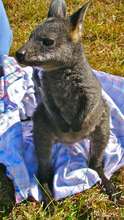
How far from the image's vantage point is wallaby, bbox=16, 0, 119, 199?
4004mm

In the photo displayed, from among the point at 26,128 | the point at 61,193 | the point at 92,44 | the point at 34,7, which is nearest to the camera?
the point at 61,193

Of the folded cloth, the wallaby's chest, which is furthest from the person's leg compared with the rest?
the wallaby's chest

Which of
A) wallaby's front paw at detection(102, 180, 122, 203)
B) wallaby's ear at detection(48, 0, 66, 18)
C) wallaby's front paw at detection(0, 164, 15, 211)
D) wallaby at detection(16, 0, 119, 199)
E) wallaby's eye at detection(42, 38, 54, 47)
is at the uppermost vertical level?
wallaby's ear at detection(48, 0, 66, 18)

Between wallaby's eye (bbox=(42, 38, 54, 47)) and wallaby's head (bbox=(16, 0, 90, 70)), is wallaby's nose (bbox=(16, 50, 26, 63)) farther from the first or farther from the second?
wallaby's eye (bbox=(42, 38, 54, 47))

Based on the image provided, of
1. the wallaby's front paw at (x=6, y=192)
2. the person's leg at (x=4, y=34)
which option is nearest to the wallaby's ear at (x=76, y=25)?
the wallaby's front paw at (x=6, y=192)

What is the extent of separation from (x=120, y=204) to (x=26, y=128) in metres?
1.15

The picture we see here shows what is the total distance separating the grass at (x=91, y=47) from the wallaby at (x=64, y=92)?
177 millimetres

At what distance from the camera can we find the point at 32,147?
5.02 meters

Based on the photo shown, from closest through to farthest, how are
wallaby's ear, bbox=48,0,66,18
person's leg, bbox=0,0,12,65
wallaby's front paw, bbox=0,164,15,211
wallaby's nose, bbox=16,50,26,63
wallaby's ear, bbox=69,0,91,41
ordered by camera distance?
wallaby's nose, bbox=16,50,26,63 < wallaby's ear, bbox=69,0,91,41 < wallaby's ear, bbox=48,0,66,18 < wallaby's front paw, bbox=0,164,15,211 < person's leg, bbox=0,0,12,65

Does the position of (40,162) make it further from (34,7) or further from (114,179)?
(34,7)

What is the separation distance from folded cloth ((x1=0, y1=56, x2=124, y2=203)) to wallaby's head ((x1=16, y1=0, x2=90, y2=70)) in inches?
13.0

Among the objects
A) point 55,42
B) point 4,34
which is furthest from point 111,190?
point 4,34

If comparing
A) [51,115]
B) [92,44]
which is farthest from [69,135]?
[92,44]

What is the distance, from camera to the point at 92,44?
650 centimetres
